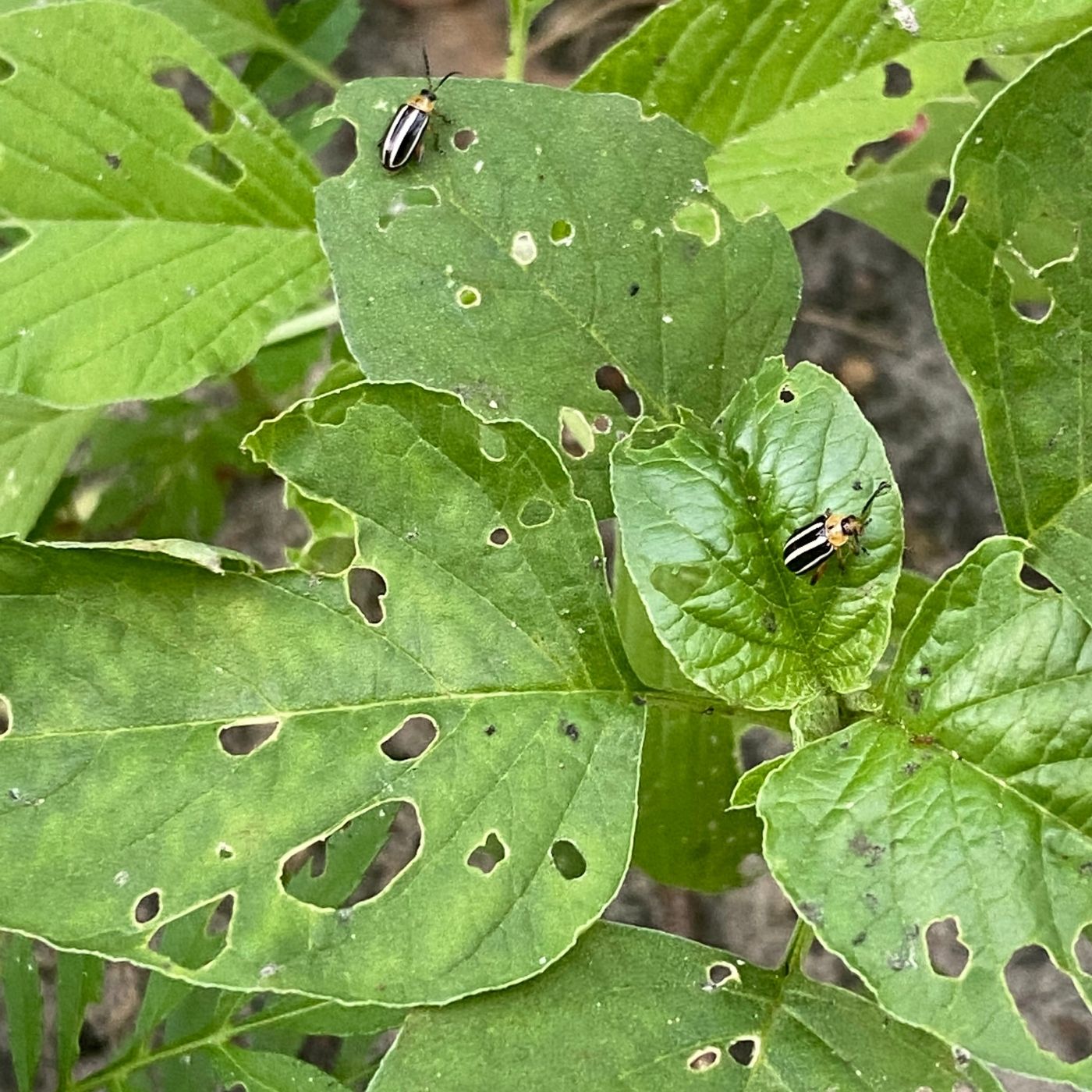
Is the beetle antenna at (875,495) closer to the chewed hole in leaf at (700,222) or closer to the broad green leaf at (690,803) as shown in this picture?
the chewed hole in leaf at (700,222)

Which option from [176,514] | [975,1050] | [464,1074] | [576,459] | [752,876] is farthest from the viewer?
[176,514]

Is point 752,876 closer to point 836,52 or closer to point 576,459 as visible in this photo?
point 576,459

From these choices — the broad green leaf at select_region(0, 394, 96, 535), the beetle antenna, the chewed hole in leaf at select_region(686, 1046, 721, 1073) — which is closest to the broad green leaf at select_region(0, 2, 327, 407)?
the broad green leaf at select_region(0, 394, 96, 535)

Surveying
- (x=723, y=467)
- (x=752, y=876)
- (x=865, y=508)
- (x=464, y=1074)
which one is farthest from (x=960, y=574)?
(x=752, y=876)

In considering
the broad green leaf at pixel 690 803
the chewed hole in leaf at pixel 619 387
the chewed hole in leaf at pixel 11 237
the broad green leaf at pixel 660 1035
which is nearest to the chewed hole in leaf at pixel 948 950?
the broad green leaf at pixel 690 803

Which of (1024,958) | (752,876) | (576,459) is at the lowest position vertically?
(1024,958)

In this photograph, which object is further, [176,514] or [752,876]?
[176,514]

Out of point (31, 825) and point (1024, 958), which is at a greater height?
point (31, 825)

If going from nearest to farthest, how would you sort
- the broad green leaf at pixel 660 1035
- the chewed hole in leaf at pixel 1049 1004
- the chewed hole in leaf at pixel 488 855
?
1. the broad green leaf at pixel 660 1035
2. the chewed hole in leaf at pixel 488 855
3. the chewed hole in leaf at pixel 1049 1004
